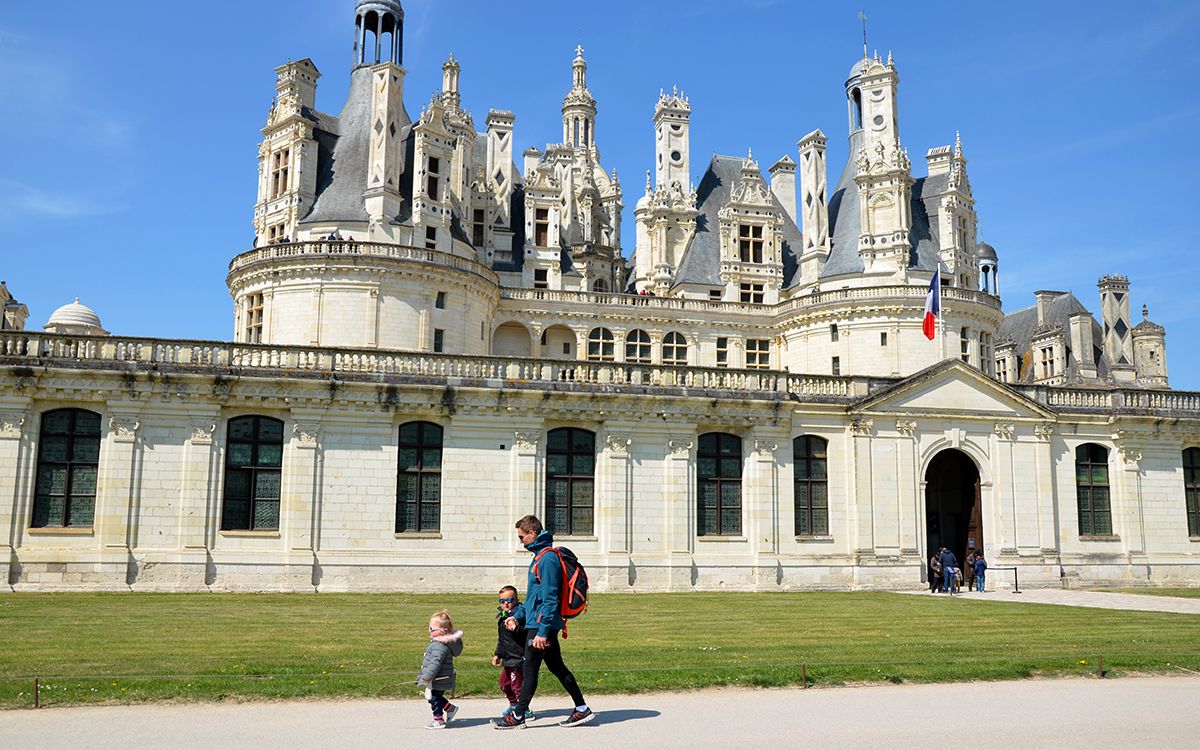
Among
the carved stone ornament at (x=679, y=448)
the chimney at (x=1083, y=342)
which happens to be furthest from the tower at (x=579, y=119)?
the carved stone ornament at (x=679, y=448)

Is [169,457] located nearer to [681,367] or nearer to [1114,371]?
[681,367]

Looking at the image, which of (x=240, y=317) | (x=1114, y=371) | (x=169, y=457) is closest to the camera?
(x=169, y=457)

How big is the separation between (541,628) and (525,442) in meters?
19.5

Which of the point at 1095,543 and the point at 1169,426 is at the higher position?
the point at 1169,426

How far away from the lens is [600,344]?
177ft

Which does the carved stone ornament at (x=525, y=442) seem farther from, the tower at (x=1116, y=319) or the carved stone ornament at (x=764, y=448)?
the tower at (x=1116, y=319)

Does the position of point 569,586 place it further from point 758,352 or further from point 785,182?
point 785,182

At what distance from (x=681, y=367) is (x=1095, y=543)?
15.9m

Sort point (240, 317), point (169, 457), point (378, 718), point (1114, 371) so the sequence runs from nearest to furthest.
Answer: point (378, 718)
point (169, 457)
point (240, 317)
point (1114, 371)

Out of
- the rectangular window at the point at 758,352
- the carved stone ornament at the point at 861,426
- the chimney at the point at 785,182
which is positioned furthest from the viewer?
the chimney at the point at 785,182

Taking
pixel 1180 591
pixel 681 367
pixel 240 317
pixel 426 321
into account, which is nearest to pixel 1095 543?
pixel 1180 591

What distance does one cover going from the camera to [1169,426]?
114 feet

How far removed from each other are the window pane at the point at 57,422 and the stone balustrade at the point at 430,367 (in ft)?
4.64

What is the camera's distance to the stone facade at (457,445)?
88.1ft
